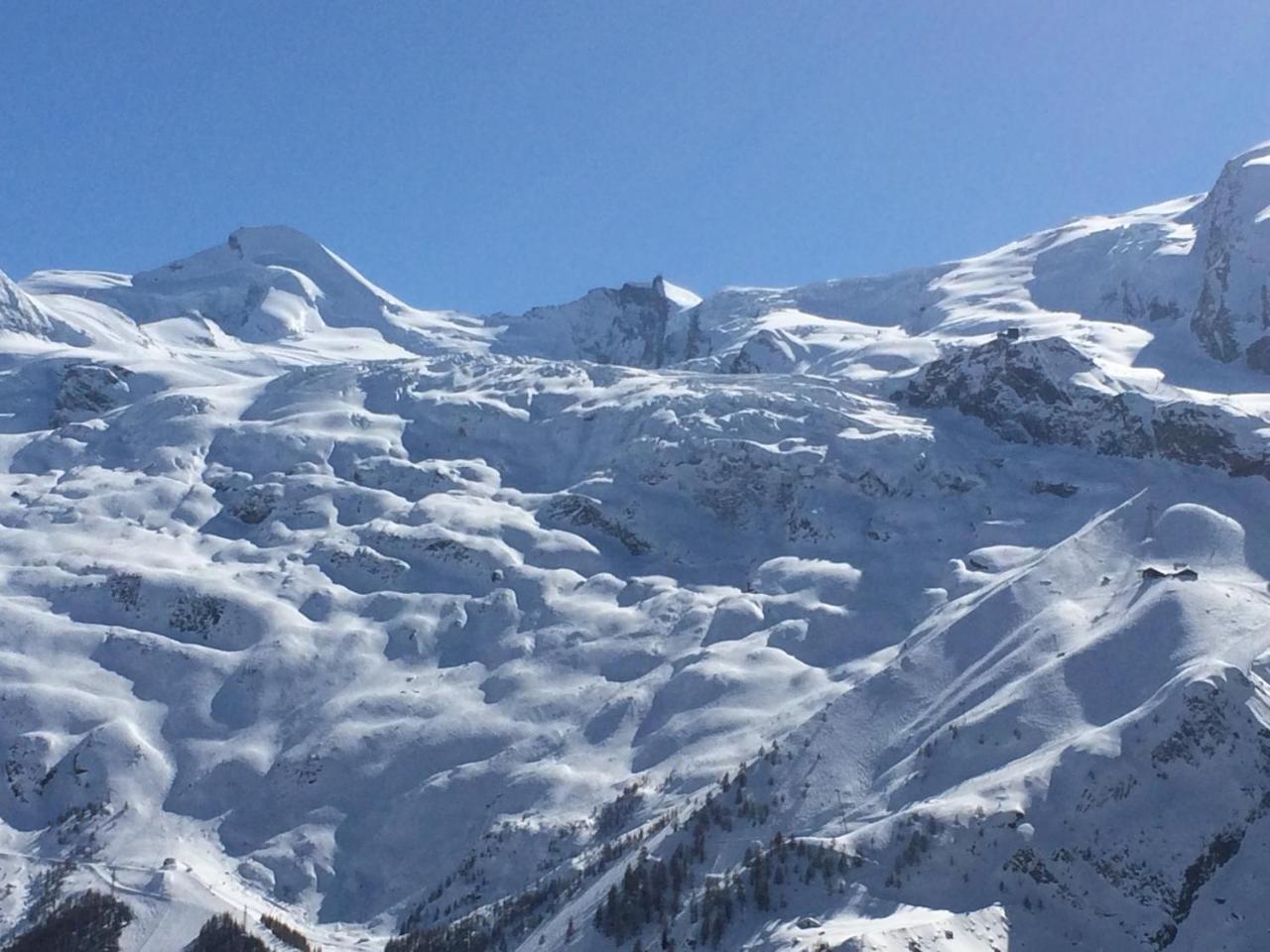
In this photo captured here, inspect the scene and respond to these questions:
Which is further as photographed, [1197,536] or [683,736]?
[1197,536]

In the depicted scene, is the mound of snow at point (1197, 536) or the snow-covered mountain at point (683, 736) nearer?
the snow-covered mountain at point (683, 736)

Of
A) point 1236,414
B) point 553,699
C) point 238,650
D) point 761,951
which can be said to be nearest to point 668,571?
point 553,699

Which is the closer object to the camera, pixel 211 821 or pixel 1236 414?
pixel 211 821

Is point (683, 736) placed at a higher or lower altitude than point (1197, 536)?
lower

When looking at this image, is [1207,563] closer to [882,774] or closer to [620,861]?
[882,774]


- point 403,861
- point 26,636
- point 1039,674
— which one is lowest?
point 403,861

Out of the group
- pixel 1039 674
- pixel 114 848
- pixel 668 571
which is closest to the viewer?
pixel 1039 674

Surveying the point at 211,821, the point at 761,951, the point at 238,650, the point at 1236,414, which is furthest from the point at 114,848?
the point at 1236,414

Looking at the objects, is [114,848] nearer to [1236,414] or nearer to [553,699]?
[553,699]

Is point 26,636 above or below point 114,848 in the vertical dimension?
above

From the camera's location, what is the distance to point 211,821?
495ft

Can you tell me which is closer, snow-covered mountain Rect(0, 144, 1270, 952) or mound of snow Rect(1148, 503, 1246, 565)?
snow-covered mountain Rect(0, 144, 1270, 952)

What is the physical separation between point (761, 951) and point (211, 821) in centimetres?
7679

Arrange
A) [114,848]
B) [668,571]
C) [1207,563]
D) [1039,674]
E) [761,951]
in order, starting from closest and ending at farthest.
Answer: [761,951]
[1039,674]
[114,848]
[1207,563]
[668,571]
